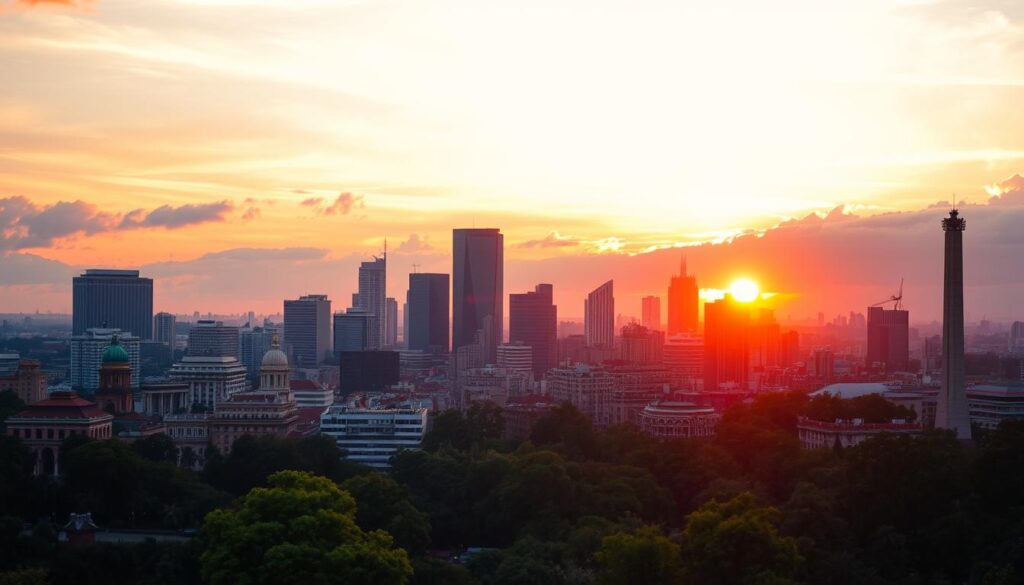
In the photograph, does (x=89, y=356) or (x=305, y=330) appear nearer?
(x=89, y=356)

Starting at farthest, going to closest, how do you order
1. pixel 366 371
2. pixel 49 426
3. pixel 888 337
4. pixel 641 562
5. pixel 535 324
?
pixel 535 324 → pixel 888 337 → pixel 366 371 → pixel 49 426 → pixel 641 562

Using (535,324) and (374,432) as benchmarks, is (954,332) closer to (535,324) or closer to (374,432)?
(374,432)

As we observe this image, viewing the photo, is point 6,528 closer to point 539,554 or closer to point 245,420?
point 539,554

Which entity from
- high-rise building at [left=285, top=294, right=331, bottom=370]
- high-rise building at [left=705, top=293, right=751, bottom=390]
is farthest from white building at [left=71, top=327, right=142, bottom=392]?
high-rise building at [left=705, top=293, right=751, bottom=390]

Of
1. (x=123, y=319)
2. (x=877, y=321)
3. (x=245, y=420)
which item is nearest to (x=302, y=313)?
(x=123, y=319)

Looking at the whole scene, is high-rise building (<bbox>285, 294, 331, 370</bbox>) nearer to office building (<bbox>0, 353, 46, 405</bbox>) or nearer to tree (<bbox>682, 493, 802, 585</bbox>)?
office building (<bbox>0, 353, 46, 405</bbox>)

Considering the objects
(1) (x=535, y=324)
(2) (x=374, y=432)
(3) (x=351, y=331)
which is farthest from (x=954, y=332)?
(3) (x=351, y=331)
